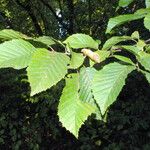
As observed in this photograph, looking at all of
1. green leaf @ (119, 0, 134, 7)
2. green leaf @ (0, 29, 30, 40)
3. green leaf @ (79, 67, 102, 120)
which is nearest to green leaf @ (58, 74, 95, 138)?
green leaf @ (79, 67, 102, 120)

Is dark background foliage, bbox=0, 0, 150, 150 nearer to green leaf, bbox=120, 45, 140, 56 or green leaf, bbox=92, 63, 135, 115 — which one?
green leaf, bbox=120, 45, 140, 56

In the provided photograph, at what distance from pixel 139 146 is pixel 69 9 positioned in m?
8.95

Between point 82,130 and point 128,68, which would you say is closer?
point 128,68

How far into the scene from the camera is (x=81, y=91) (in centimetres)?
133

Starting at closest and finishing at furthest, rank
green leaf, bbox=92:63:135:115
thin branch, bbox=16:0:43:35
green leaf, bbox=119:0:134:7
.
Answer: green leaf, bbox=92:63:135:115 < green leaf, bbox=119:0:134:7 < thin branch, bbox=16:0:43:35

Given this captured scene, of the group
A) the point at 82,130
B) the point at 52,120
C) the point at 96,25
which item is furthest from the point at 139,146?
the point at 96,25

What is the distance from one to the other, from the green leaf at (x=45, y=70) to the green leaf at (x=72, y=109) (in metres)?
0.11

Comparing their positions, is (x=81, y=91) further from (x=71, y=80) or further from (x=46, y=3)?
(x=46, y=3)

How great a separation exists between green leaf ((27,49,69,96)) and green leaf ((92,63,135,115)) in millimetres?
132

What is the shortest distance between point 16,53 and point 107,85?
320mm

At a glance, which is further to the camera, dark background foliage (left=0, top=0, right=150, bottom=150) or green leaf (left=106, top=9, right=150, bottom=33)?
dark background foliage (left=0, top=0, right=150, bottom=150)

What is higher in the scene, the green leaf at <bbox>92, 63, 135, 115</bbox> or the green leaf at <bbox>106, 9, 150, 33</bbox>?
the green leaf at <bbox>92, 63, 135, 115</bbox>

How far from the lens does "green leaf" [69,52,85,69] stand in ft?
4.26

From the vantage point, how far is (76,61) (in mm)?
1324
